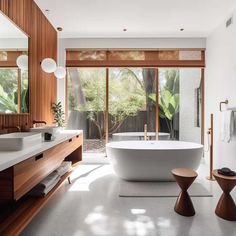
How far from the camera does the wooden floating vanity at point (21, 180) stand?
1.40m

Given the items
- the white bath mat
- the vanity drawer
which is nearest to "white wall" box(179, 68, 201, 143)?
the white bath mat

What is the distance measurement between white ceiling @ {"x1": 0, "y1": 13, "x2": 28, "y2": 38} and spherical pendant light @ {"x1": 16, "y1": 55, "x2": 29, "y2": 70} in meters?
0.26

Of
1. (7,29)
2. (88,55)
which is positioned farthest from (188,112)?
(7,29)

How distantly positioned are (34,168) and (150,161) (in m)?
1.82

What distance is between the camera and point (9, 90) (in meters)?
2.46

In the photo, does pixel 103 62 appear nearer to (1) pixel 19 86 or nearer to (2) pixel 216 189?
(1) pixel 19 86

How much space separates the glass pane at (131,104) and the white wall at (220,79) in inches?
45.3

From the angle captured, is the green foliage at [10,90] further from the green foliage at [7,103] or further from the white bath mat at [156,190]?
the white bath mat at [156,190]

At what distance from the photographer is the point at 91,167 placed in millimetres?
4195

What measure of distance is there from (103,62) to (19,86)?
2118mm

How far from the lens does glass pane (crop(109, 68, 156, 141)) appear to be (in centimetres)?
458

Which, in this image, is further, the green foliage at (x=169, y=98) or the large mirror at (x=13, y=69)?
the green foliage at (x=169, y=98)

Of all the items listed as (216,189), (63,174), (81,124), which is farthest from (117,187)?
(81,124)

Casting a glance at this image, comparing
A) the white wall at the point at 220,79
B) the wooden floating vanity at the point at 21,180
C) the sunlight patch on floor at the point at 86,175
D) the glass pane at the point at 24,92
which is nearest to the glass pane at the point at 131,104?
the sunlight patch on floor at the point at 86,175
